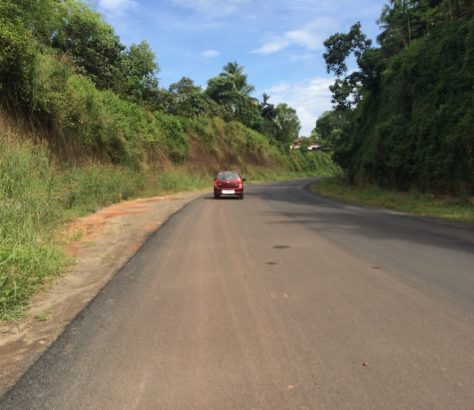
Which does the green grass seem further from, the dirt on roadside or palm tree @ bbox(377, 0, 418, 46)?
palm tree @ bbox(377, 0, 418, 46)

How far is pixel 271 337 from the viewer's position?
4.79m

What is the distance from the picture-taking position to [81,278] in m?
7.60

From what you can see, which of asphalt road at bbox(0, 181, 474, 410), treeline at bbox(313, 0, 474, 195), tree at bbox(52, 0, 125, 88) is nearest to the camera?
asphalt road at bbox(0, 181, 474, 410)

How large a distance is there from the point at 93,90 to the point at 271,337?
21.9m

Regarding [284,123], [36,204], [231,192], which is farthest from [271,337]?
[284,123]

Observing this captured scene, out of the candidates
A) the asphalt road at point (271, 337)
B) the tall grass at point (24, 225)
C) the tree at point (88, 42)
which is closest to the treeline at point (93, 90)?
the tree at point (88, 42)

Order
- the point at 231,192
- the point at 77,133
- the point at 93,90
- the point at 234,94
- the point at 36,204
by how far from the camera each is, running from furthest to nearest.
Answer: the point at 234,94 → the point at 231,192 → the point at 93,90 → the point at 77,133 → the point at 36,204

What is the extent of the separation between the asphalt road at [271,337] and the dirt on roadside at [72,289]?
0.59 feet

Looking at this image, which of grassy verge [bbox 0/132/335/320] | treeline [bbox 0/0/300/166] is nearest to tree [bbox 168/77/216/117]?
treeline [bbox 0/0/300/166]

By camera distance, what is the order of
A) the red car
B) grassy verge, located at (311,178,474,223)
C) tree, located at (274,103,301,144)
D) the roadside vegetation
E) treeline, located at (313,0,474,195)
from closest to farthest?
the roadside vegetation < grassy verge, located at (311,178,474,223) < treeline, located at (313,0,474,195) < the red car < tree, located at (274,103,301,144)

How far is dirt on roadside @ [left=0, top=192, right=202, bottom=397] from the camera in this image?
4520mm

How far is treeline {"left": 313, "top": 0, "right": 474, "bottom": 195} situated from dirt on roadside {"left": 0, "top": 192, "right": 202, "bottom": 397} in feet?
48.2

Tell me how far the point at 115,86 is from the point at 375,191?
20.2 meters

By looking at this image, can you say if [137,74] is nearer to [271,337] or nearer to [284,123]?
[271,337]
